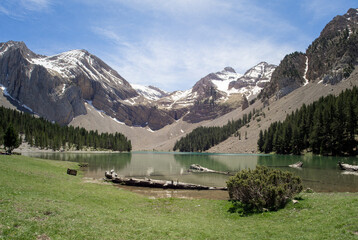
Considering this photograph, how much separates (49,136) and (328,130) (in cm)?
15174

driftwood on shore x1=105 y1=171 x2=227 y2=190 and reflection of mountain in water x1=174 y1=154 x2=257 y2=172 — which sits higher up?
driftwood on shore x1=105 y1=171 x2=227 y2=190

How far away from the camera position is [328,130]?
88.3 meters

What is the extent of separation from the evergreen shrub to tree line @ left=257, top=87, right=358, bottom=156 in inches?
3043

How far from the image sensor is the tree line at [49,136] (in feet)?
425

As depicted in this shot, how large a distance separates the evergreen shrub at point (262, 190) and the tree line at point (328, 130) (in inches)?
3043

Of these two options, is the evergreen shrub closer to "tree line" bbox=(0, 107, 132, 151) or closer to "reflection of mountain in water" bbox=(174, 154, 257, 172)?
"reflection of mountain in water" bbox=(174, 154, 257, 172)

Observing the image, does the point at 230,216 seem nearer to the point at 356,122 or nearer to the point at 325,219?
the point at 325,219

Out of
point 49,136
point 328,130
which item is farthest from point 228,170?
point 49,136

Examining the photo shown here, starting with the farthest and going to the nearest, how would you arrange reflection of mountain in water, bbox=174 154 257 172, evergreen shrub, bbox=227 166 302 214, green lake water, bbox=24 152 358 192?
reflection of mountain in water, bbox=174 154 257 172, green lake water, bbox=24 152 358 192, evergreen shrub, bbox=227 166 302 214

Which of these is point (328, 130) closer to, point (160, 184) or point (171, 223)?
point (160, 184)

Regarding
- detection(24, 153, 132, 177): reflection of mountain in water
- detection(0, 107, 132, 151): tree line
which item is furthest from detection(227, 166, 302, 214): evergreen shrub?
detection(0, 107, 132, 151): tree line

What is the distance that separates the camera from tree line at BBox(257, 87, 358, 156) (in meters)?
80.4

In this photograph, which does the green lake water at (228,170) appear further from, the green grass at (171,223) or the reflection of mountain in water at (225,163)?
the green grass at (171,223)

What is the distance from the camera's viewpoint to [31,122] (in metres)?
148
